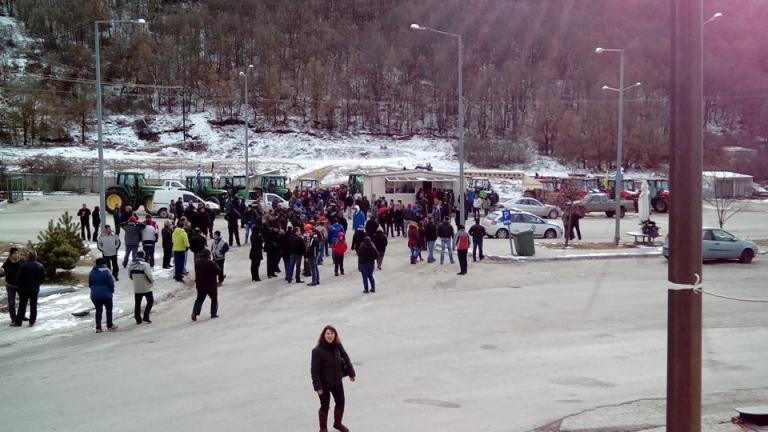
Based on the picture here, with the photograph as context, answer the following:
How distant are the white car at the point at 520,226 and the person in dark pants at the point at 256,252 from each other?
501 inches

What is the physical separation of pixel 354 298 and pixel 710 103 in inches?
4331

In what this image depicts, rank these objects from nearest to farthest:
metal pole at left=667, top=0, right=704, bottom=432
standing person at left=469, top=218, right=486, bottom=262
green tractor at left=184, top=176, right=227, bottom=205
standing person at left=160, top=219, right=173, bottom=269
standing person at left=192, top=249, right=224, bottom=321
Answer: metal pole at left=667, top=0, right=704, bottom=432
standing person at left=192, top=249, right=224, bottom=321
standing person at left=160, top=219, right=173, bottom=269
standing person at left=469, top=218, right=486, bottom=262
green tractor at left=184, top=176, right=227, bottom=205

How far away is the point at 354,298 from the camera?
609 inches

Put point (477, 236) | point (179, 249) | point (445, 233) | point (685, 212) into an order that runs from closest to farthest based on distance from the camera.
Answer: point (685, 212)
point (179, 249)
point (445, 233)
point (477, 236)

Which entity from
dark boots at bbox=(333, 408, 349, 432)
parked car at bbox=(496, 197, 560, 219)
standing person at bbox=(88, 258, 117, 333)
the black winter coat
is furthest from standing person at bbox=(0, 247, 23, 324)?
parked car at bbox=(496, 197, 560, 219)

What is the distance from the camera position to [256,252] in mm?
17594

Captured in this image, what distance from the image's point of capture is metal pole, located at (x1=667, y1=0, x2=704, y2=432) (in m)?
4.05

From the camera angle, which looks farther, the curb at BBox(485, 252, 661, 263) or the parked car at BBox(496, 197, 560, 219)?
the parked car at BBox(496, 197, 560, 219)

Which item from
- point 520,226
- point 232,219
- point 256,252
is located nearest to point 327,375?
point 256,252

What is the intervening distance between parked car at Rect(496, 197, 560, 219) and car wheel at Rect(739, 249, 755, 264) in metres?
15.0

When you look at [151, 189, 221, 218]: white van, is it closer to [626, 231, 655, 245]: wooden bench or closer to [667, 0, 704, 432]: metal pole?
[626, 231, 655, 245]: wooden bench

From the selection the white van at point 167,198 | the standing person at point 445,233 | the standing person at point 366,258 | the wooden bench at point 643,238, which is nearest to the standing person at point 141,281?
the standing person at point 366,258

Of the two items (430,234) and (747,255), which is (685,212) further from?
(747,255)

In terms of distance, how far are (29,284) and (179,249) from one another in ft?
16.7
